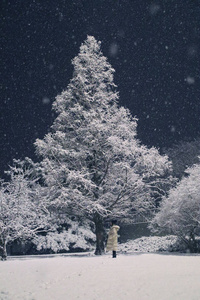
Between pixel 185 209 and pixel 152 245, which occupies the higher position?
pixel 185 209

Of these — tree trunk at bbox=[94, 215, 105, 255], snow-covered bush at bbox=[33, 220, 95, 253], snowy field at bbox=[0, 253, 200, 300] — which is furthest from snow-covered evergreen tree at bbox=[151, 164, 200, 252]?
snowy field at bbox=[0, 253, 200, 300]

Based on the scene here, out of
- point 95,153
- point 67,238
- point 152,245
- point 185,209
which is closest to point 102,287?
point 95,153

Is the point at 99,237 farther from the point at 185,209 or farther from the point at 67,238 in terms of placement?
the point at 67,238

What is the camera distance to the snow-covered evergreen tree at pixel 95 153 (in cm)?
1522

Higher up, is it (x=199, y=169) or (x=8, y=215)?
(x=199, y=169)

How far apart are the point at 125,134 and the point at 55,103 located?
4.20m

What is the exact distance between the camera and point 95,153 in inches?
648

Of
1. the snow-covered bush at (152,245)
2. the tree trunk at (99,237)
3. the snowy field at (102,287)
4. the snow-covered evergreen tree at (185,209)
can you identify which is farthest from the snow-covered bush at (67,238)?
the snowy field at (102,287)

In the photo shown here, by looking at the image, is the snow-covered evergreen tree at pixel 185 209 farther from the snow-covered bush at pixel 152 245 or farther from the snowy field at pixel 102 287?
the snowy field at pixel 102 287

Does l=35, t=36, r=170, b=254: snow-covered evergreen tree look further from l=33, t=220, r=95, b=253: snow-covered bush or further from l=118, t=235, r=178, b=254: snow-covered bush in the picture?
l=33, t=220, r=95, b=253: snow-covered bush

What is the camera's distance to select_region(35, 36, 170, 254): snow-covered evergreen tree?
15.2 meters

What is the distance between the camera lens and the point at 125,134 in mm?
16172

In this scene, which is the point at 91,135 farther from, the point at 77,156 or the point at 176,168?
the point at 176,168

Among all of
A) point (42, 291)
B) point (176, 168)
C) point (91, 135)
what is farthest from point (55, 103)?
point (176, 168)
